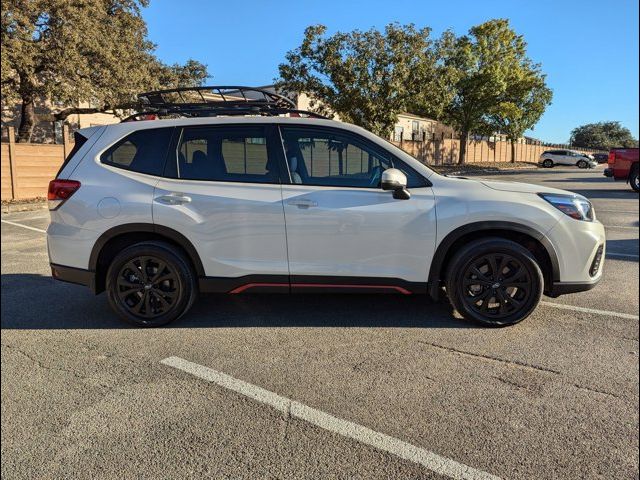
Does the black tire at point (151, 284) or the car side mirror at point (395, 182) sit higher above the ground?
the car side mirror at point (395, 182)

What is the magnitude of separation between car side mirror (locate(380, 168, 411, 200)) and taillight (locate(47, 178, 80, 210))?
2556 millimetres

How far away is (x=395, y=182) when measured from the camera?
373 cm

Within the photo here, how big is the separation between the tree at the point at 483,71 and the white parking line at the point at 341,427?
26207 mm

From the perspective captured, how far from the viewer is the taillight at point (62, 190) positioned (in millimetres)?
4031

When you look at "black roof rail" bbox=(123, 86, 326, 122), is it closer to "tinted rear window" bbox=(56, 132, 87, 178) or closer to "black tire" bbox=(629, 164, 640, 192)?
"tinted rear window" bbox=(56, 132, 87, 178)

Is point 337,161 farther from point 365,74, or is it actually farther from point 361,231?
point 365,74

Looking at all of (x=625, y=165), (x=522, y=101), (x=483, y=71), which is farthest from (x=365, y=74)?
(x=522, y=101)

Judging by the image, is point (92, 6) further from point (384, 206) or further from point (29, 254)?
point (384, 206)

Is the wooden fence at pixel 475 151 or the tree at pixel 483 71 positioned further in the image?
the wooden fence at pixel 475 151

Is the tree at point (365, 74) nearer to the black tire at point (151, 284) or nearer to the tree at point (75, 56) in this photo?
the tree at point (75, 56)

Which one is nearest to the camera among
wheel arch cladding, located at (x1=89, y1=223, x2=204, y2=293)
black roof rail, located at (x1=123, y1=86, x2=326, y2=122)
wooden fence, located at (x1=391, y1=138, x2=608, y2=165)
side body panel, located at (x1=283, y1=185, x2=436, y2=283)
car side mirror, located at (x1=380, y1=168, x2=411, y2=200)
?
car side mirror, located at (x1=380, y1=168, x2=411, y2=200)

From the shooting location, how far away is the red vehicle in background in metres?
15.9

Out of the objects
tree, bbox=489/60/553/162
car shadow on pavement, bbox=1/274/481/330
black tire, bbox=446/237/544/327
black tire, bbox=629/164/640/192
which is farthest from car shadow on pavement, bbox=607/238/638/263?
tree, bbox=489/60/553/162

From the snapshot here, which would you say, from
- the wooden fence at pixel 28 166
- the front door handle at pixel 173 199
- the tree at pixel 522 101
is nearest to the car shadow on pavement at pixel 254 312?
the front door handle at pixel 173 199
